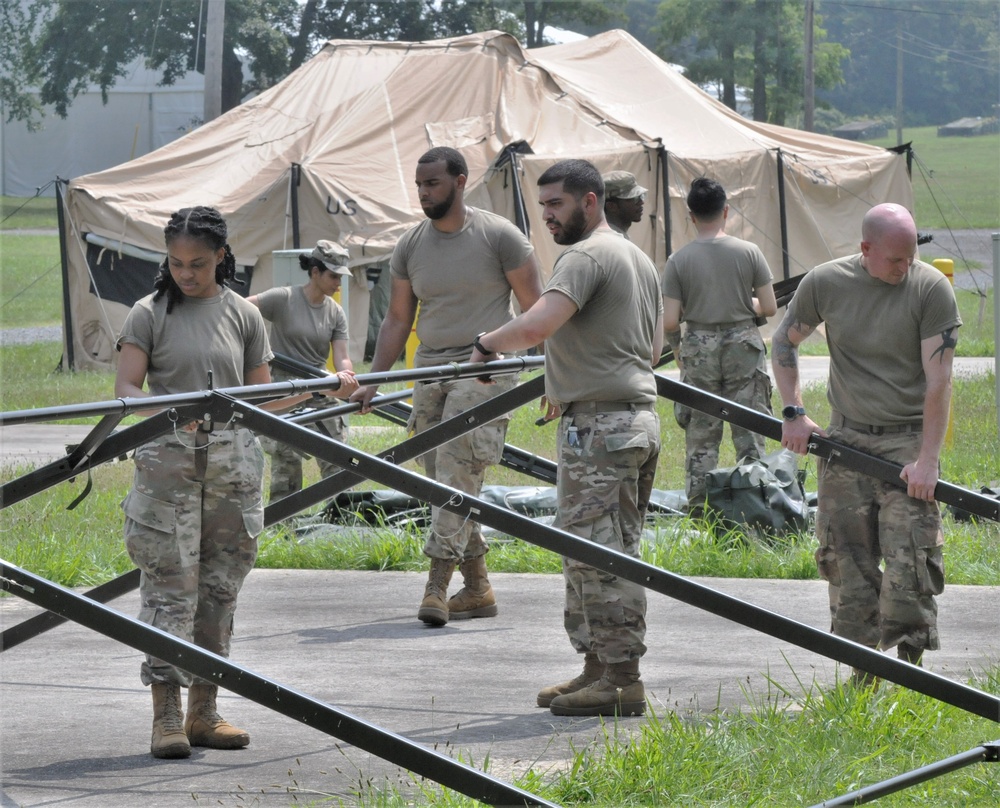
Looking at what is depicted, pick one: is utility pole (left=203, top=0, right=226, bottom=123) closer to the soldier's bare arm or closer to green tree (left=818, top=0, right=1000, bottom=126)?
the soldier's bare arm

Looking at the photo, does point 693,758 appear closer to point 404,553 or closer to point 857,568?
point 857,568

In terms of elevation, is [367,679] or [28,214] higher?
[367,679]

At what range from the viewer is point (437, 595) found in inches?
260

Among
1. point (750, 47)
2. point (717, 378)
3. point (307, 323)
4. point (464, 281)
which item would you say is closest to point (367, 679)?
point (464, 281)

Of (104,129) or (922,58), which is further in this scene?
(922,58)

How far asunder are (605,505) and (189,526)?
4.66 feet

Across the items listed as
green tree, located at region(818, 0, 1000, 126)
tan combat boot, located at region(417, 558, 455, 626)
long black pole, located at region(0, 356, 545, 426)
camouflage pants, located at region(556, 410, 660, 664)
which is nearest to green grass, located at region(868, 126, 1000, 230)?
green tree, located at region(818, 0, 1000, 126)

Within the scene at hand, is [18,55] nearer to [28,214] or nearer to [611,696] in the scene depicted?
[28,214]

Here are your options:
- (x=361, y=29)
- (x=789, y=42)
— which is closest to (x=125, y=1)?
(x=361, y=29)

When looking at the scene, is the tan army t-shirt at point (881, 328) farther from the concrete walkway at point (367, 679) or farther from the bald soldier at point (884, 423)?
the concrete walkway at point (367, 679)

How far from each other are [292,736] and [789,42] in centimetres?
4244

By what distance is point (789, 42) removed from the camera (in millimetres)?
44531

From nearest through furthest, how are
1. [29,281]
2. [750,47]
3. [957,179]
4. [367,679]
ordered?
[367,679] < [29,281] < [750,47] < [957,179]

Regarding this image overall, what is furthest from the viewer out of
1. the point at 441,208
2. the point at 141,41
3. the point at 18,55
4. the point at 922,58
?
the point at 922,58
